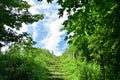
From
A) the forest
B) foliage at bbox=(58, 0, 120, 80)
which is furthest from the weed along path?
foliage at bbox=(58, 0, 120, 80)

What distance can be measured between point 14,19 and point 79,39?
1625 cm

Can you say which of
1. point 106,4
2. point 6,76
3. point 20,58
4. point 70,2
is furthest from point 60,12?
point 20,58

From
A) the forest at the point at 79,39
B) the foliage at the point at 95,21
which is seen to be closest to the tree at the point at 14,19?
the forest at the point at 79,39

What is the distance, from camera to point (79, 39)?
26.5 feet

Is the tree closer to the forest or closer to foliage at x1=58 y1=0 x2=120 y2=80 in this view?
the forest

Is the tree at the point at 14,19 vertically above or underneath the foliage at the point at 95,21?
above

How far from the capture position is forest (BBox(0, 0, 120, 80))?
7067 millimetres

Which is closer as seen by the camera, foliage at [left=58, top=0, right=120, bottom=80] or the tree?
foliage at [left=58, top=0, right=120, bottom=80]

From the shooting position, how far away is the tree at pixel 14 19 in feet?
76.1

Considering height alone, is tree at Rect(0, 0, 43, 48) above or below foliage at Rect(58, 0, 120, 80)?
above

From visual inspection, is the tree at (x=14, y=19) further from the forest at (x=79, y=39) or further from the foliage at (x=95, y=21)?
the foliage at (x=95, y=21)

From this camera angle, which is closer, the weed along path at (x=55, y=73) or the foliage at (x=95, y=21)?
the foliage at (x=95, y=21)

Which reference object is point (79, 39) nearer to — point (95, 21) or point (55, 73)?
point (95, 21)

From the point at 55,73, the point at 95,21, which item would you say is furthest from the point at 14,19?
the point at 95,21
